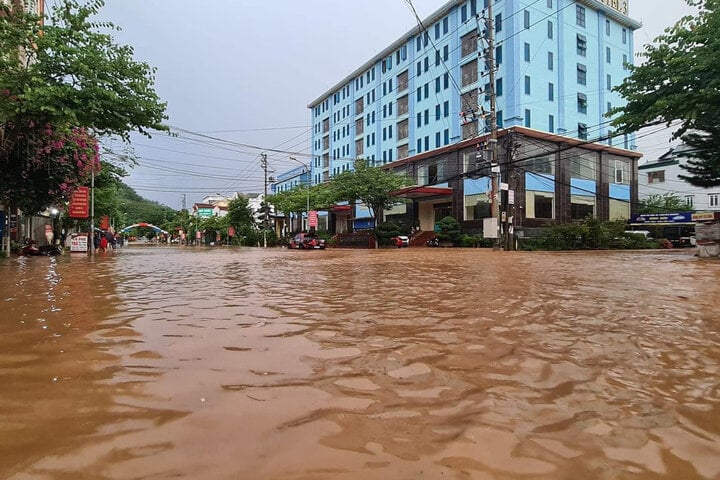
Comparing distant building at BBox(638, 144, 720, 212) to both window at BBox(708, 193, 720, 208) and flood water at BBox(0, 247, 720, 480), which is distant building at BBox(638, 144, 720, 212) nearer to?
window at BBox(708, 193, 720, 208)

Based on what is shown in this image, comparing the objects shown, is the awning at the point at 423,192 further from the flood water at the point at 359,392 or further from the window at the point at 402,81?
the flood water at the point at 359,392

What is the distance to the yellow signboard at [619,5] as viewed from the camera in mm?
36094

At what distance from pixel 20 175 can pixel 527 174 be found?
29.8 meters

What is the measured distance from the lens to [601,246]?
24.8 metres

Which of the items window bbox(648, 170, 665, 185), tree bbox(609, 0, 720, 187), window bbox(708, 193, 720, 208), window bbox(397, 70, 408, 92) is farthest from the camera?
window bbox(648, 170, 665, 185)

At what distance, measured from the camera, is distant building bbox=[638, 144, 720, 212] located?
42.1 meters

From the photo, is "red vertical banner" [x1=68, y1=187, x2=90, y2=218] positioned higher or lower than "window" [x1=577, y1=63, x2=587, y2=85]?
lower

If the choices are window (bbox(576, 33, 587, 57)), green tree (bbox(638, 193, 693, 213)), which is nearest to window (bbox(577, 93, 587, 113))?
window (bbox(576, 33, 587, 57))

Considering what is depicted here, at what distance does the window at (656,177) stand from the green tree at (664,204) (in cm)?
229

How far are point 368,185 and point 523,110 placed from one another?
12686 mm

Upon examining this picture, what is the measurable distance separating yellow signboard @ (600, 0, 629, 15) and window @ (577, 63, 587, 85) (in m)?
5.94

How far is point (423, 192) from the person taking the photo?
3522cm

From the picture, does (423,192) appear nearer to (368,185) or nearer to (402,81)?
(368,185)

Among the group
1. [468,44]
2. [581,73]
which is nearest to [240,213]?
[468,44]
